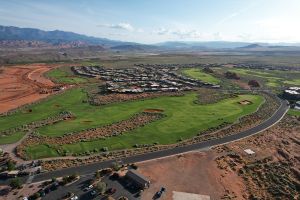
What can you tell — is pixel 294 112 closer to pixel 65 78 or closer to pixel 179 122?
pixel 179 122

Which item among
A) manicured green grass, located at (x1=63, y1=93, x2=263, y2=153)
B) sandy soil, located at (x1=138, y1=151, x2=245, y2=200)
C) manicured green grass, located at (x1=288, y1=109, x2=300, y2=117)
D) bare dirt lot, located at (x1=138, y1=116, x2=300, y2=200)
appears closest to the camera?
sandy soil, located at (x1=138, y1=151, x2=245, y2=200)

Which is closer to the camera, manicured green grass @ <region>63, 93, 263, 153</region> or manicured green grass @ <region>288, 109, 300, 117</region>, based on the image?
manicured green grass @ <region>63, 93, 263, 153</region>

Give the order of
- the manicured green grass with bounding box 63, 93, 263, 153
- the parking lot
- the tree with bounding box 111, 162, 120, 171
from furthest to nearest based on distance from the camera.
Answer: the manicured green grass with bounding box 63, 93, 263, 153, the tree with bounding box 111, 162, 120, 171, the parking lot

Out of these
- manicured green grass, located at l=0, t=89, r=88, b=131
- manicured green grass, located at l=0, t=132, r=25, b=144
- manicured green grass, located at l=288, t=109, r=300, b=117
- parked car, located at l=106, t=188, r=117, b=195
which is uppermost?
manicured green grass, located at l=0, t=89, r=88, b=131

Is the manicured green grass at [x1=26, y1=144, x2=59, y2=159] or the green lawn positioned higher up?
the green lawn

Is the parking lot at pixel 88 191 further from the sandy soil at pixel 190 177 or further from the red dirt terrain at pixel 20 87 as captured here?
the red dirt terrain at pixel 20 87

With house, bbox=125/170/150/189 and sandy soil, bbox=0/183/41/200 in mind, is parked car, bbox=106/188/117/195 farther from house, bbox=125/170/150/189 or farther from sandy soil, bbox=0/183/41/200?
sandy soil, bbox=0/183/41/200

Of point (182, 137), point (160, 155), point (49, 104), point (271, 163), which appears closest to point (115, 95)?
point (49, 104)

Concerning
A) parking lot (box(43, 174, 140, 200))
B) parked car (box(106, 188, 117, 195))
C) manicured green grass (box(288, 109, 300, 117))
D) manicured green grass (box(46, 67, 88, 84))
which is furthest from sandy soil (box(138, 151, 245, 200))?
manicured green grass (box(46, 67, 88, 84))
